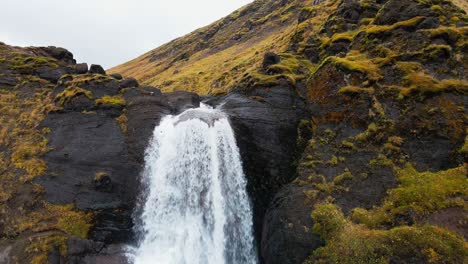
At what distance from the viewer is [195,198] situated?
105ft

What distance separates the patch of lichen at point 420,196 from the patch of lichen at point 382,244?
131 centimetres

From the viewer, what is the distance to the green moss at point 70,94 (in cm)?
4000

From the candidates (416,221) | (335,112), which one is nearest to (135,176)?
(335,112)

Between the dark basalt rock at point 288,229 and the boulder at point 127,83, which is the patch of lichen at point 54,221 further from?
the boulder at point 127,83

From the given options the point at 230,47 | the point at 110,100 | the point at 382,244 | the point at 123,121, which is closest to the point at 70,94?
the point at 110,100

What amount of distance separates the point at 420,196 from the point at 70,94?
118 ft

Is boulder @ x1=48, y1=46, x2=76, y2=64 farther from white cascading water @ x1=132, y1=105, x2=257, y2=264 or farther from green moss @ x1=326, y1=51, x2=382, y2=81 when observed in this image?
green moss @ x1=326, y1=51, x2=382, y2=81

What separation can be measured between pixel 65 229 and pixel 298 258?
18.1 m

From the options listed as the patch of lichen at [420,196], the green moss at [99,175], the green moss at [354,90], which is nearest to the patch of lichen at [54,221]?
the green moss at [99,175]

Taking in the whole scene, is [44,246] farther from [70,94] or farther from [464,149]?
[464,149]

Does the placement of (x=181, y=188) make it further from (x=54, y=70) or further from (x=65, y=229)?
(x=54, y=70)

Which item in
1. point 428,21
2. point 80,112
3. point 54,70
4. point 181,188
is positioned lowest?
point 181,188

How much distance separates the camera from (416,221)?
78.3ft

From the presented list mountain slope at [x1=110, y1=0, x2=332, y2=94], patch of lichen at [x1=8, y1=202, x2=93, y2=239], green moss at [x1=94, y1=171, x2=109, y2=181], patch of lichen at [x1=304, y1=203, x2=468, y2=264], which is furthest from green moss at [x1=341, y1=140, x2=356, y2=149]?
mountain slope at [x1=110, y1=0, x2=332, y2=94]
